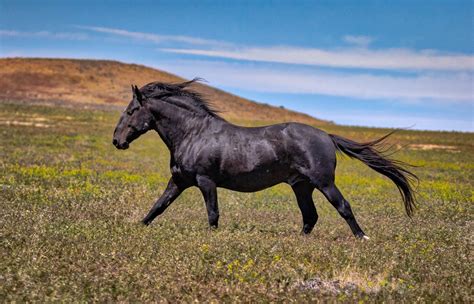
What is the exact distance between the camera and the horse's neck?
1211 cm

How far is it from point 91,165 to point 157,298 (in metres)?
18.9

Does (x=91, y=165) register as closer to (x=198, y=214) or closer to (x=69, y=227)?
(x=198, y=214)

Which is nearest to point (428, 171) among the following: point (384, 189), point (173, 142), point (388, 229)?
point (384, 189)

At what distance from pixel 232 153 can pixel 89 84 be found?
105 meters

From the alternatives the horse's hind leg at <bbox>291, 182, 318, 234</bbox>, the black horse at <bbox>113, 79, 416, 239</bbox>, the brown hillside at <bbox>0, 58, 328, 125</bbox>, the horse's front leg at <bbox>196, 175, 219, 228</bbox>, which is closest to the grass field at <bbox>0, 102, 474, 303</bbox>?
the horse's hind leg at <bbox>291, 182, 318, 234</bbox>

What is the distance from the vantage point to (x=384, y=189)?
78.4 ft

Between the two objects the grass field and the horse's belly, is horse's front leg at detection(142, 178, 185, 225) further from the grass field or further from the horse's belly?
the horse's belly

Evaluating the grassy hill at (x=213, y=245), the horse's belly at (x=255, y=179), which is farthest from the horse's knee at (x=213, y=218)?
the horse's belly at (x=255, y=179)

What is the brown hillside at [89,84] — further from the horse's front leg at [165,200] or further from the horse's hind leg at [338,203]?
the horse's hind leg at [338,203]

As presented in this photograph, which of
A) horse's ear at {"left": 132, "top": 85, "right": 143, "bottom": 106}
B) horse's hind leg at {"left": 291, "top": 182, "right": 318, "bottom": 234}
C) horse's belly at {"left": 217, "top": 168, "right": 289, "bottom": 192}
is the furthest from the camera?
horse's ear at {"left": 132, "top": 85, "right": 143, "bottom": 106}

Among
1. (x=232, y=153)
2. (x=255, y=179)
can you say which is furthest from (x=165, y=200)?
(x=255, y=179)

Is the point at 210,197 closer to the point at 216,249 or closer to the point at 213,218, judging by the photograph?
the point at 213,218

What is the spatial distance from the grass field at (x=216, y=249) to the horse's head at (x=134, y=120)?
5.46 ft

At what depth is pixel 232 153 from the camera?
38.2 feet
